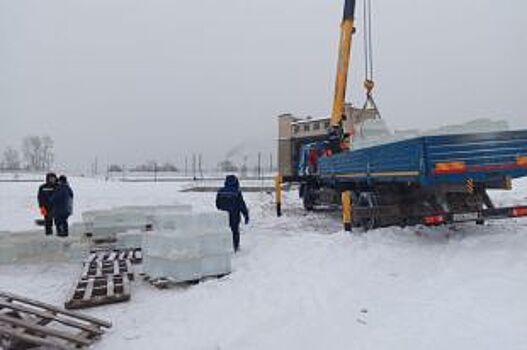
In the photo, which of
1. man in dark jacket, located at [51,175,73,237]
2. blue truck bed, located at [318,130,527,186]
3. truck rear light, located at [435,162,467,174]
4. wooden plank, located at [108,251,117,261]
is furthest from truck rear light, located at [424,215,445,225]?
man in dark jacket, located at [51,175,73,237]

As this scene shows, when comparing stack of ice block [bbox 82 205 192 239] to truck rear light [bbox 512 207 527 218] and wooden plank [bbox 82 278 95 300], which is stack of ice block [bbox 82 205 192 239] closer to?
wooden plank [bbox 82 278 95 300]

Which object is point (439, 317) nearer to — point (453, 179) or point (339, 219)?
point (453, 179)

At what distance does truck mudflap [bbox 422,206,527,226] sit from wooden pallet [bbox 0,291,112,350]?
5358 mm

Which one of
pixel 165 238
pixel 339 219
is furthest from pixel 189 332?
pixel 339 219

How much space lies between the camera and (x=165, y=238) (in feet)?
21.2

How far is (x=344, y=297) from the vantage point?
5.21m

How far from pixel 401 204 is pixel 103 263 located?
220 inches

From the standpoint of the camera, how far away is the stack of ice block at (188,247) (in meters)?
6.32

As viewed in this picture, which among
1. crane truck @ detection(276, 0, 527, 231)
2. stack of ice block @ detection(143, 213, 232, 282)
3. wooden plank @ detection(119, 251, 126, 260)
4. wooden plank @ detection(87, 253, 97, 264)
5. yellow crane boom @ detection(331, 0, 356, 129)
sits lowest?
wooden plank @ detection(87, 253, 97, 264)

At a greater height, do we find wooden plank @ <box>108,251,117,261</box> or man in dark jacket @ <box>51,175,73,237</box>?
man in dark jacket @ <box>51,175,73,237</box>

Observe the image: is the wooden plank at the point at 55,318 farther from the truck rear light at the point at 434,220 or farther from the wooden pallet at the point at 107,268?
the truck rear light at the point at 434,220

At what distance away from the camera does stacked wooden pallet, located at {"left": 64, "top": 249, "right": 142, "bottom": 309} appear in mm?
5445

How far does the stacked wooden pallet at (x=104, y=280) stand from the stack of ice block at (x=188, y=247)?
52cm

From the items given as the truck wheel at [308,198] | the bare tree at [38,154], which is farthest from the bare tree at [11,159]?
the truck wheel at [308,198]
